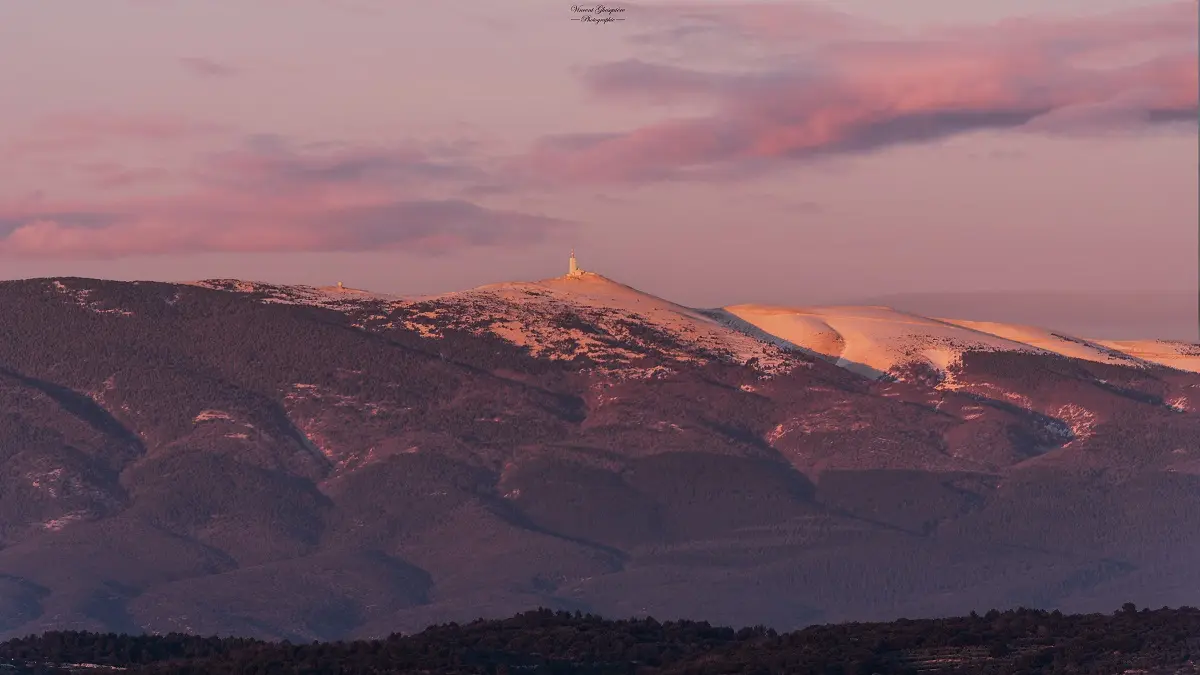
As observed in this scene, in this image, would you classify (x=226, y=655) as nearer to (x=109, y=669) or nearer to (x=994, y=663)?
(x=109, y=669)

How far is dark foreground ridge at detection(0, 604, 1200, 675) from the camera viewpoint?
121m

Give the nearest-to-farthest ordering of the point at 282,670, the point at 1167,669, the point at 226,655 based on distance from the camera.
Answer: the point at 1167,669 < the point at 282,670 < the point at 226,655

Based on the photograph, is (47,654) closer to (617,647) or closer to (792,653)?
(617,647)

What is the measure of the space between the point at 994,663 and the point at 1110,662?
583 centimetres

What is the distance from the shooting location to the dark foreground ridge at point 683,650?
121 m

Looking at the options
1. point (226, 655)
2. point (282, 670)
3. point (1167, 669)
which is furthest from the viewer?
point (226, 655)

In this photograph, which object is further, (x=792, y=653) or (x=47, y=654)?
(x=47, y=654)

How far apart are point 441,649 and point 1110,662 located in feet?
102

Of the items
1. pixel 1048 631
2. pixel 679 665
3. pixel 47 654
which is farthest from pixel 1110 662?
pixel 47 654

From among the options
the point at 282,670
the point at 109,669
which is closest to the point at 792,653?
the point at 282,670

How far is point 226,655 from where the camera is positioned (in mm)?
132125

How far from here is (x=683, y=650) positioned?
135m

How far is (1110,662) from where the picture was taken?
11731cm

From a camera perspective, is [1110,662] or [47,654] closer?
[1110,662]
